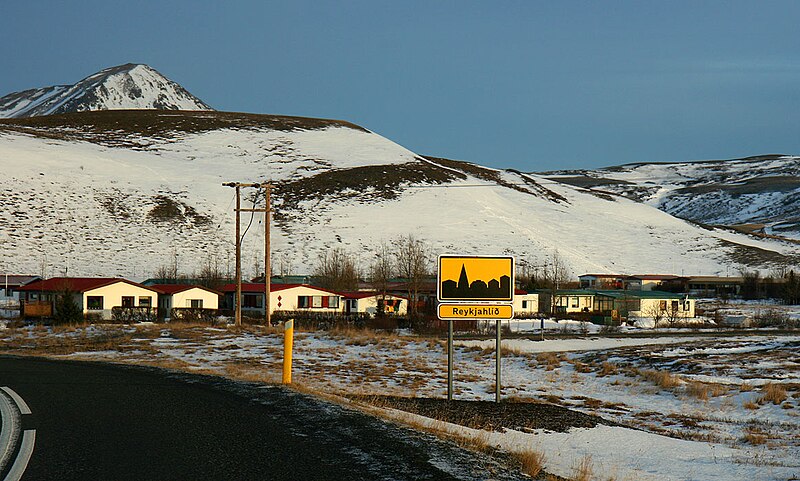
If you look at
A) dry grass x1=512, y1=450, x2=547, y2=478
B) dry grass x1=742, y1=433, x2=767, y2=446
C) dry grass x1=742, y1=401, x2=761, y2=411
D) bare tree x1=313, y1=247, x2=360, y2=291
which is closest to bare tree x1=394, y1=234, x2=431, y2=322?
bare tree x1=313, y1=247, x2=360, y2=291

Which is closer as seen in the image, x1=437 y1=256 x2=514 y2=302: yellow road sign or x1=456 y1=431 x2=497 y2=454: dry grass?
x1=456 y1=431 x2=497 y2=454: dry grass

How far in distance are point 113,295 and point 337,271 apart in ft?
104

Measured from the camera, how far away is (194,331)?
41.1 metres

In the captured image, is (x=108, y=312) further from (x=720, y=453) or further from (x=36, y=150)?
(x=36, y=150)

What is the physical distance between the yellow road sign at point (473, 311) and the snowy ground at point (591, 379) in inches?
92.9

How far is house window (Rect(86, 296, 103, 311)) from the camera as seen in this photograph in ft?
201

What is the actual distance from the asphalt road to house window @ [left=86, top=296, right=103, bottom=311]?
49.4 metres

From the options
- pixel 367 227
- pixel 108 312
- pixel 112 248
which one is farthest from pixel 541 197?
pixel 108 312

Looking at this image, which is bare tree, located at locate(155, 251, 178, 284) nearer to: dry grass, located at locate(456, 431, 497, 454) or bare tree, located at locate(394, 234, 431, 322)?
bare tree, located at locate(394, 234, 431, 322)

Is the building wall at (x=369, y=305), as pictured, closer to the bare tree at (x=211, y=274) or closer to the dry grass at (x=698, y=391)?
the bare tree at (x=211, y=274)

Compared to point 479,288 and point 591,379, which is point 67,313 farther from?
point 479,288

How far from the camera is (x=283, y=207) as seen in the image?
120 metres

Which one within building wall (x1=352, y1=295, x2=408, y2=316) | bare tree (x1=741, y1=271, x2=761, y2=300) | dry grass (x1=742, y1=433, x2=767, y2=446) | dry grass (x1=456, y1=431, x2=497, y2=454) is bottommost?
dry grass (x1=742, y1=433, x2=767, y2=446)

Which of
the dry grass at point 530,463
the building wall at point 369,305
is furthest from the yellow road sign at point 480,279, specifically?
the building wall at point 369,305
